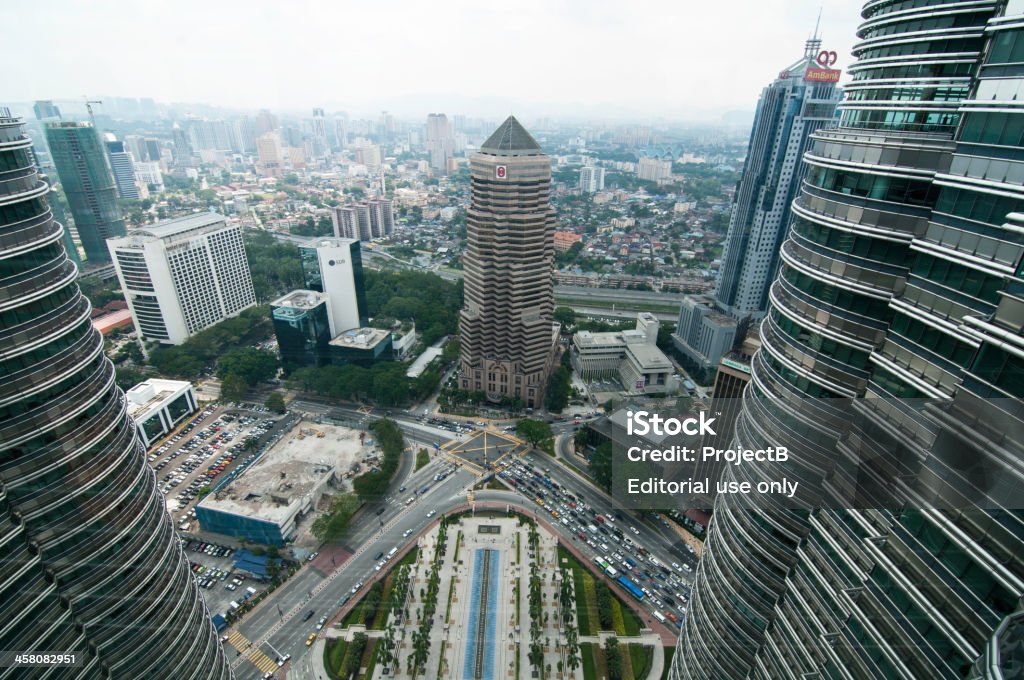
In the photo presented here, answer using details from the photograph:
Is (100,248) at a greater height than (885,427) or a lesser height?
lesser

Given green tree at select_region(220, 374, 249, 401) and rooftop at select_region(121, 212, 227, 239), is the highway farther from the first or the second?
rooftop at select_region(121, 212, 227, 239)

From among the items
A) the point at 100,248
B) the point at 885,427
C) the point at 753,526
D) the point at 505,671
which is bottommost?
the point at 505,671

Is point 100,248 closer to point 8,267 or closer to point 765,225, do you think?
point 8,267

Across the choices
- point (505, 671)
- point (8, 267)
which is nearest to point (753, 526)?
point (505, 671)

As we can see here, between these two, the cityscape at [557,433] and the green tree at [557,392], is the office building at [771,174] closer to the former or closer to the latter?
the cityscape at [557,433]

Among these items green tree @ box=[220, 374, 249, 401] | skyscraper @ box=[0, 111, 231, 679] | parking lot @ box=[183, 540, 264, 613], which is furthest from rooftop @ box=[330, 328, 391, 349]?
skyscraper @ box=[0, 111, 231, 679]

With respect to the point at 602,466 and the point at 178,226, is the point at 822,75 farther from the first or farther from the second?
the point at 178,226
